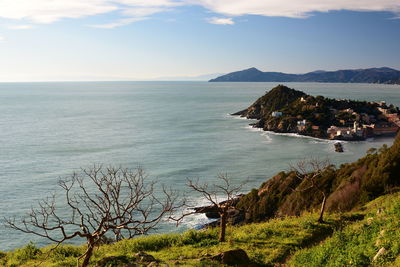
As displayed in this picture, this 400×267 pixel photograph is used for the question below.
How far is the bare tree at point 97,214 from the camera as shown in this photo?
11.2 m

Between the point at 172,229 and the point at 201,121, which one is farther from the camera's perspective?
the point at 201,121

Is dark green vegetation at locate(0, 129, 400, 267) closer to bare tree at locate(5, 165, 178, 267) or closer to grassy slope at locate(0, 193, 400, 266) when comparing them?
grassy slope at locate(0, 193, 400, 266)

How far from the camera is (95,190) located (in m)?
48.5

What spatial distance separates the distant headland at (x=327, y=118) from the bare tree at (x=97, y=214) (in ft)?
216

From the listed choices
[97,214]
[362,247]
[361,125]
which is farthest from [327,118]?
[362,247]

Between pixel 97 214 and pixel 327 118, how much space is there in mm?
90146

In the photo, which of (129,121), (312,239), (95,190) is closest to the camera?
(312,239)

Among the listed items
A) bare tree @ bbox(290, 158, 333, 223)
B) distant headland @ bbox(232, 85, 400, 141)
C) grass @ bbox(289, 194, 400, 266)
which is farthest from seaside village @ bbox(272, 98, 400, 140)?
grass @ bbox(289, 194, 400, 266)

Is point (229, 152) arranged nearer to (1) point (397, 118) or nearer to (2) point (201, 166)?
(2) point (201, 166)

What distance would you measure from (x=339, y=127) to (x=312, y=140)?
15497 millimetres

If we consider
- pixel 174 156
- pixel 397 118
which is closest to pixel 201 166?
pixel 174 156

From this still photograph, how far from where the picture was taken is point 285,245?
47.3ft

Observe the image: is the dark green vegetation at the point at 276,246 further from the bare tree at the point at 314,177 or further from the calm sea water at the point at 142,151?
the calm sea water at the point at 142,151

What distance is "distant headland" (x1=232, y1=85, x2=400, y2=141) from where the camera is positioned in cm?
10050
